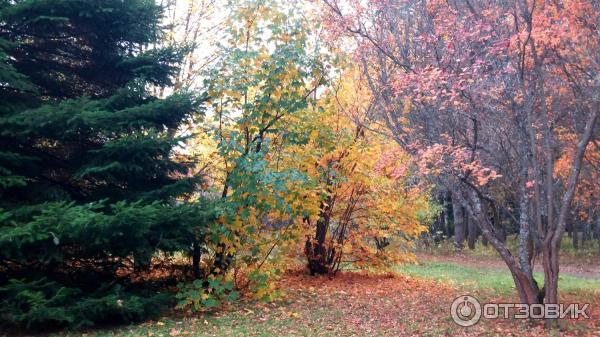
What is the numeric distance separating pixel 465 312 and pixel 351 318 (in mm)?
1792

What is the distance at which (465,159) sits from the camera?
786 cm

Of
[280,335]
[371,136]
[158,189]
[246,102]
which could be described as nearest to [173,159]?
[158,189]

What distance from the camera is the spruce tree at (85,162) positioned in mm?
6375

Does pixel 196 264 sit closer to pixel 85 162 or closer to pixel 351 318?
pixel 85 162

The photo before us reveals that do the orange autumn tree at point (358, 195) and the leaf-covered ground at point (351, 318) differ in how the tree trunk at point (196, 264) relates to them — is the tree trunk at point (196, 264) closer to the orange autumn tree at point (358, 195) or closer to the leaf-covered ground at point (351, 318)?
the leaf-covered ground at point (351, 318)

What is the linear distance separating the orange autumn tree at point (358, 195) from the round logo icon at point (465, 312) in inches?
113

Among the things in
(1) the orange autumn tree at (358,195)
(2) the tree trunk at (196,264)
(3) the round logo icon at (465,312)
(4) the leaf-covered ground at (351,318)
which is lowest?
(4) the leaf-covered ground at (351,318)

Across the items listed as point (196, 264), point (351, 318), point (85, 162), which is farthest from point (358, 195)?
point (85, 162)
